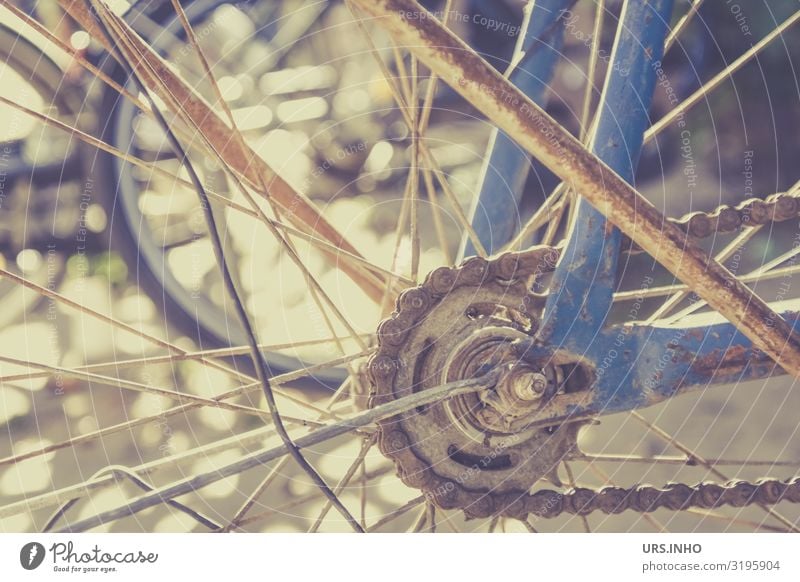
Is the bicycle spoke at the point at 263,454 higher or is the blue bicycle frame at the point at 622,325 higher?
the blue bicycle frame at the point at 622,325

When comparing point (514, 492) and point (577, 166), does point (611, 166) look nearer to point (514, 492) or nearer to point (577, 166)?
point (577, 166)

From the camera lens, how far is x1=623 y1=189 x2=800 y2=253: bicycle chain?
106cm

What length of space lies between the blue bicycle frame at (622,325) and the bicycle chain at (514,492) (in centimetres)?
5

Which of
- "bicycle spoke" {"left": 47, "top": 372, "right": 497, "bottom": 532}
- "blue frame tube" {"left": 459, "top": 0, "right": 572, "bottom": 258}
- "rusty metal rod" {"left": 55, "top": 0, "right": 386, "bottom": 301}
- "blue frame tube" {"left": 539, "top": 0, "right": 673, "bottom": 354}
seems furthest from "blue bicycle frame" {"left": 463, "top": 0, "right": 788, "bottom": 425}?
"rusty metal rod" {"left": 55, "top": 0, "right": 386, "bottom": 301}

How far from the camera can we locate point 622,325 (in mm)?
1039

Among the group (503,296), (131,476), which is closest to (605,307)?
(503,296)

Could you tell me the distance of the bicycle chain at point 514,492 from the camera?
101 centimetres

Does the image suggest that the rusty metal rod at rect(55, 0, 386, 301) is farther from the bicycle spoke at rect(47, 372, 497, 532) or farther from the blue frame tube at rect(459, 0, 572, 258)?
the bicycle spoke at rect(47, 372, 497, 532)

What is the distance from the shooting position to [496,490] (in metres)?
1.06

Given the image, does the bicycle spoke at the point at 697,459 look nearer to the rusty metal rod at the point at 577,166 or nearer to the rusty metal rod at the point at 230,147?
the rusty metal rod at the point at 577,166

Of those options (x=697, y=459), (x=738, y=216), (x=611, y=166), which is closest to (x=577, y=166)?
(x=611, y=166)

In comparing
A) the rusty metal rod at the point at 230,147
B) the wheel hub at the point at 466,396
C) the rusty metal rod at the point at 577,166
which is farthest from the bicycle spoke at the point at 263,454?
the rusty metal rod at the point at 230,147

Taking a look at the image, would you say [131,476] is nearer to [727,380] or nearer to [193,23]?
[727,380]
